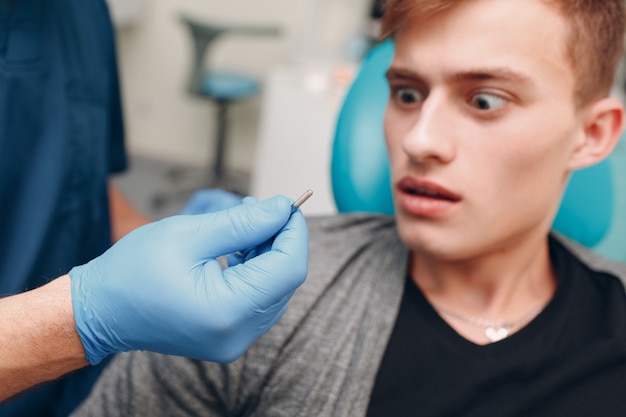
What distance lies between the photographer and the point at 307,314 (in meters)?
0.85

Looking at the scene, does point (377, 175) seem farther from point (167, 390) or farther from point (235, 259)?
point (167, 390)

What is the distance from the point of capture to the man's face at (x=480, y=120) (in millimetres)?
808

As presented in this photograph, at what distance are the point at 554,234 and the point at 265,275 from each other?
0.73 meters

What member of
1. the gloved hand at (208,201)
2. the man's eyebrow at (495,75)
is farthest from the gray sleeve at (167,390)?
the man's eyebrow at (495,75)

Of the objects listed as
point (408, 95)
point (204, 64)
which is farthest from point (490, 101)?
point (204, 64)

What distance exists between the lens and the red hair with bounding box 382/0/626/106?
84 centimetres

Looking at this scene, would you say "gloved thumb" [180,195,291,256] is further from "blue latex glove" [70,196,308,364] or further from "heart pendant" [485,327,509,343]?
"heart pendant" [485,327,509,343]

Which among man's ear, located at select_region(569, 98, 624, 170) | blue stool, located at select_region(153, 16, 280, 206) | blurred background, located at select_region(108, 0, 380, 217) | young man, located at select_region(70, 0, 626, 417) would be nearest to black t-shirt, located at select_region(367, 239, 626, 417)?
young man, located at select_region(70, 0, 626, 417)

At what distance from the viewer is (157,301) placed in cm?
61

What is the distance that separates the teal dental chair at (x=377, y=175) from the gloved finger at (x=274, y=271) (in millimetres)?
471

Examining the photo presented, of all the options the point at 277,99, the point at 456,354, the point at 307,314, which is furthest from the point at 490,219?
the point at 277,99

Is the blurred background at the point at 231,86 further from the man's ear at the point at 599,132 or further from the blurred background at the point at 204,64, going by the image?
the man's ear at the point at 599,132

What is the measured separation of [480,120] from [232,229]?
429 mm

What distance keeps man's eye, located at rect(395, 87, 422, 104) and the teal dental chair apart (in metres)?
0.19
